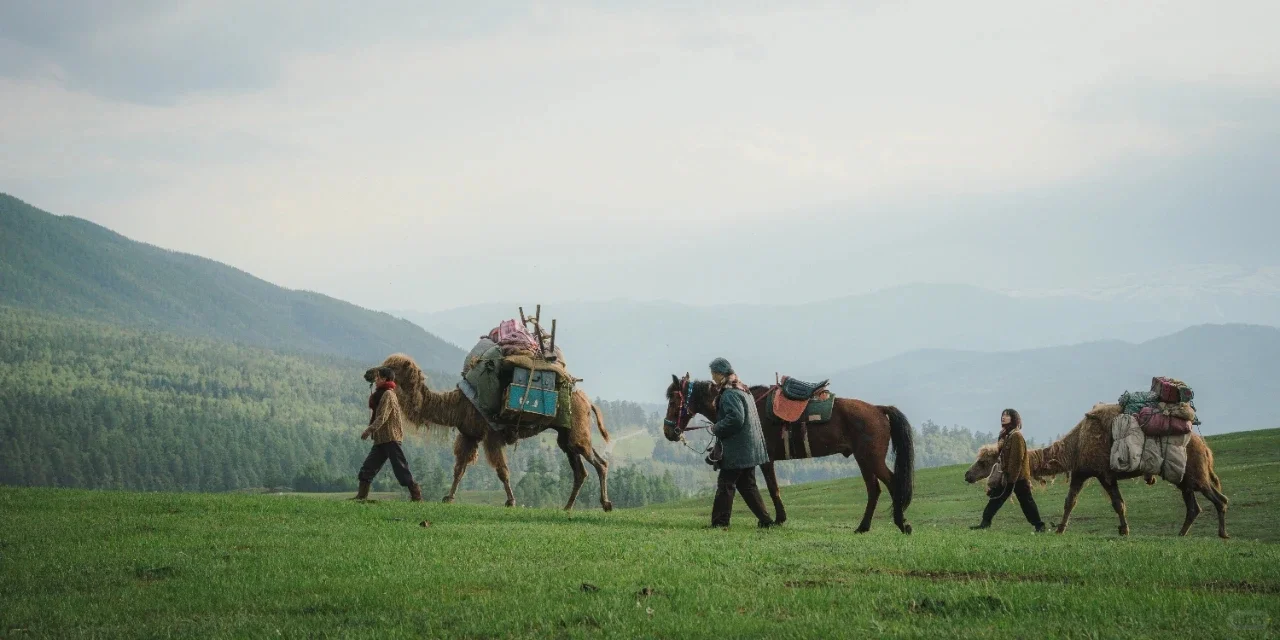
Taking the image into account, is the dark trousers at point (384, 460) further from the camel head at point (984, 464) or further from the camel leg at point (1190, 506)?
the camel leg at point (1190, 506)

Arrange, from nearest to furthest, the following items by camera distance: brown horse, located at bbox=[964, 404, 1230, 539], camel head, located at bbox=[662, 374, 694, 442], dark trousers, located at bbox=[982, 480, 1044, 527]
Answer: camel head, located at bbox=[662, 374, 694, 442] → brown horse, located at bbox=[964, 404, 1230, 539] → dark trousers, located at bbox=[982, 480, 1044, 527]

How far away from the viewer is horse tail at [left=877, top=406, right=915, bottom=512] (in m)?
17.3

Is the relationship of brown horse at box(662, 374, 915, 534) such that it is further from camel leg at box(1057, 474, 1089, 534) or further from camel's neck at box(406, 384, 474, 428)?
camel's neck at box(406, 384, 474, 428)

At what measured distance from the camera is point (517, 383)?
2153 cm

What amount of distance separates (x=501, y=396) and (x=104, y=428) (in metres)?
195

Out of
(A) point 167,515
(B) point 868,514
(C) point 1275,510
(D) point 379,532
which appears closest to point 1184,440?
(C) point 1275,510

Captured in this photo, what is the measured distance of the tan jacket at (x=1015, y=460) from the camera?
2098 centimetres

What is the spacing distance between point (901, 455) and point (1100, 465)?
581 cm

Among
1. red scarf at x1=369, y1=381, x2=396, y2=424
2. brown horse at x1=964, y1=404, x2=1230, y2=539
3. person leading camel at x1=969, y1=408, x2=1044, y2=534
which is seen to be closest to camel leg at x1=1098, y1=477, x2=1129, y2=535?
brown horse at x1=964, y1=404, x2=1230, y2=539

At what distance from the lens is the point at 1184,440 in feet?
66.6

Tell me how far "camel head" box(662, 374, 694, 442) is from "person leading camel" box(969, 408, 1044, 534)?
6.36 meters

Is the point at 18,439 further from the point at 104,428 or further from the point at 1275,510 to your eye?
the point at 1275,510

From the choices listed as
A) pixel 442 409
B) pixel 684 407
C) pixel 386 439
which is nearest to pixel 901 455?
pixel 684 407

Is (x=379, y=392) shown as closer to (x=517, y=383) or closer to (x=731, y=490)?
(x=517, y=383)
